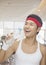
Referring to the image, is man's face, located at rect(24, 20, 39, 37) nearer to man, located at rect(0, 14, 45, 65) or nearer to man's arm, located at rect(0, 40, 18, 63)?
man, located at rect(0, 14, 45, 65)

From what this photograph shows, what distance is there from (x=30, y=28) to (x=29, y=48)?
177mm

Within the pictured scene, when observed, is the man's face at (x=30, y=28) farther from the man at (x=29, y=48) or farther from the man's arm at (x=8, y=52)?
the man's arm at (x=8, y=52)

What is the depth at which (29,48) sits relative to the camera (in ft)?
3.75

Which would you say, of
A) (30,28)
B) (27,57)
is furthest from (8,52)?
(30,28)

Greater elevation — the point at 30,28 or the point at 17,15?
the point at 17,15

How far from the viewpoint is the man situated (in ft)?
3.63

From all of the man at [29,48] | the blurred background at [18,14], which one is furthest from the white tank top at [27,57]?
the blurred background at [18,14]

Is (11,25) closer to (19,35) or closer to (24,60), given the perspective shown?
(19,35)

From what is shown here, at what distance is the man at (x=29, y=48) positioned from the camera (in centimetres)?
111

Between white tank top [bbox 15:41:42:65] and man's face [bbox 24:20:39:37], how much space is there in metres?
0.14

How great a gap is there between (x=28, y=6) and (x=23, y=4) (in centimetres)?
5

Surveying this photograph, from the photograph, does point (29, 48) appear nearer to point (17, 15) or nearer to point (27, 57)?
point (27, 57)

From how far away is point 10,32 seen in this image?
1138mm

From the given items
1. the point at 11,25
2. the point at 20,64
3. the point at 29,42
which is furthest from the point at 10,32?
the point at 20,64
